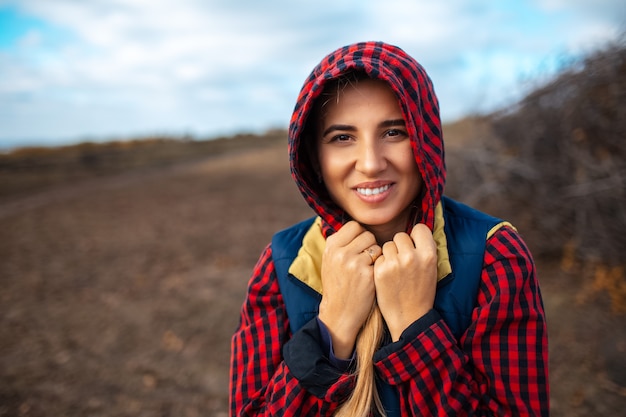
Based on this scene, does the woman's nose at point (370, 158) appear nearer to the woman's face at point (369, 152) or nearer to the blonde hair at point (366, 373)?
the woman's face at point (369, 152)

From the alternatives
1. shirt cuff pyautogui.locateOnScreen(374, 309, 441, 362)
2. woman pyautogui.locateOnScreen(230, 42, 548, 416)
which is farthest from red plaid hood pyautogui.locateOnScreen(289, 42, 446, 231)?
shirt cuff pyautogui.locateOnScreen(374, 309, 441, 362)

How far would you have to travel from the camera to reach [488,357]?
1381mm

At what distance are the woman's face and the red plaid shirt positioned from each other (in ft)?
1.18

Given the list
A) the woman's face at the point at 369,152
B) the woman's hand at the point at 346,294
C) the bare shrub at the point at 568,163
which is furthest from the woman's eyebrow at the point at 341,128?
the bare shrub at the point at 568,163

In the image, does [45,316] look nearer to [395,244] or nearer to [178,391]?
[178,391]

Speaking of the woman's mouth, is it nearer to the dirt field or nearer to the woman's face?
the woman's face

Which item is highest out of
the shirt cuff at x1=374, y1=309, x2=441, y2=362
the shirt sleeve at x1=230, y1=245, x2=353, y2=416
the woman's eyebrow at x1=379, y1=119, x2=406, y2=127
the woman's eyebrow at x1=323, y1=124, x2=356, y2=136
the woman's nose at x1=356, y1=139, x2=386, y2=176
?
the woman's eyebrow at x1=379, y1=119, x2=406, y2=127

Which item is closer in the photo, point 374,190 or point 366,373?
point 366,373

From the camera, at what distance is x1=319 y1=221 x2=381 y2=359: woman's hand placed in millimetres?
1430

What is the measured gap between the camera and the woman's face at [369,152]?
Answer: 147cm

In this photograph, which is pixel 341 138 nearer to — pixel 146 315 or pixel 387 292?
pixel 387 292

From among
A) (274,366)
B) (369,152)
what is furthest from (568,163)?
(274,366)

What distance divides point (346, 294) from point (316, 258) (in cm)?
25

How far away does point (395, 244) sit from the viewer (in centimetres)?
149
